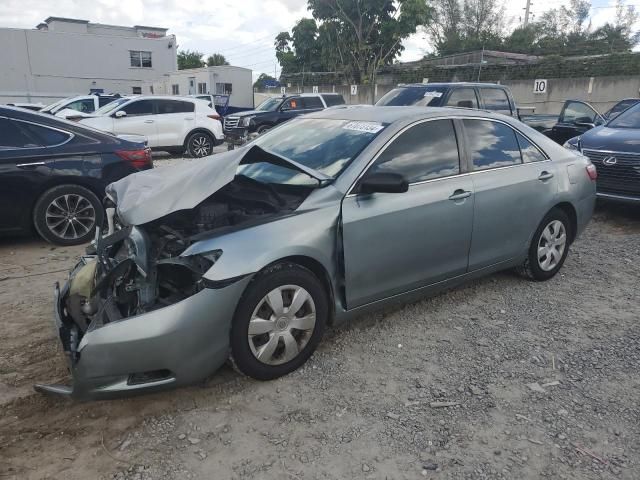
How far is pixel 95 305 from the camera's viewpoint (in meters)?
3.03

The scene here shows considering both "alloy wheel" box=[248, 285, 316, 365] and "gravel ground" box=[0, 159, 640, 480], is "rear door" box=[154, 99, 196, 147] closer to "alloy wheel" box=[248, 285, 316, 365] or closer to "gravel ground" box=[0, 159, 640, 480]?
"gravel ground" box=[0, 159, 640, 480]

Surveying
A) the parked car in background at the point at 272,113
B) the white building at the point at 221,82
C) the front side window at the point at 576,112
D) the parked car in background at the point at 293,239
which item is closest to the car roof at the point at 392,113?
the parked car in background at the point at 293,239

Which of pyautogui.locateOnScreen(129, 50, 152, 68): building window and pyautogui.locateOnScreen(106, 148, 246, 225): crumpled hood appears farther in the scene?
pyautogui.locateOnScreen(129, 50, 152, 68): building window

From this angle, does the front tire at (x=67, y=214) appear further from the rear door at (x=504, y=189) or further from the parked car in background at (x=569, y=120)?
the parked car in background at (x=569, y=120)

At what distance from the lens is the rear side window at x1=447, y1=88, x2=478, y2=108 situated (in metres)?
9.27

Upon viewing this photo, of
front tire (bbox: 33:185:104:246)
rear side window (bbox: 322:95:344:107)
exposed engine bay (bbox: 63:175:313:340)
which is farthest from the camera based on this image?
rear side window (bbox: 322:95:344:107)

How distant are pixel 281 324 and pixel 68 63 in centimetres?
4703

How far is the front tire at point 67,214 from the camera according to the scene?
18.0 feet

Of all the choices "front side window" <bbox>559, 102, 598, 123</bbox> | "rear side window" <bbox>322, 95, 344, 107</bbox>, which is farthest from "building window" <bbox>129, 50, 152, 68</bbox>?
"front side window" <bbox>559, 102, 598, 123</bbox>

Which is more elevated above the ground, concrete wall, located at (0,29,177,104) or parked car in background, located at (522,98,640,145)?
concrete wall, located at (0,29,177,104)

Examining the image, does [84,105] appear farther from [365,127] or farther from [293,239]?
[293,239]

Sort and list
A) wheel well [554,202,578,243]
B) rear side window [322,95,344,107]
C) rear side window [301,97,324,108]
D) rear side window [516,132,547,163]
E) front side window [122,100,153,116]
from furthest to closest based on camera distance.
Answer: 1. rear side window [322,95,344,107]
2. rear side window [301,97,324,108]
3. front side window [122,100,153,116]
4. wheel well [554,202,578,243]
5. rear side window [516,132,547,163]

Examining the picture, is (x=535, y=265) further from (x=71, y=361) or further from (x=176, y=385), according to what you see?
(x=71, y=361)

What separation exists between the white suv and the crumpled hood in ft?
32.5
